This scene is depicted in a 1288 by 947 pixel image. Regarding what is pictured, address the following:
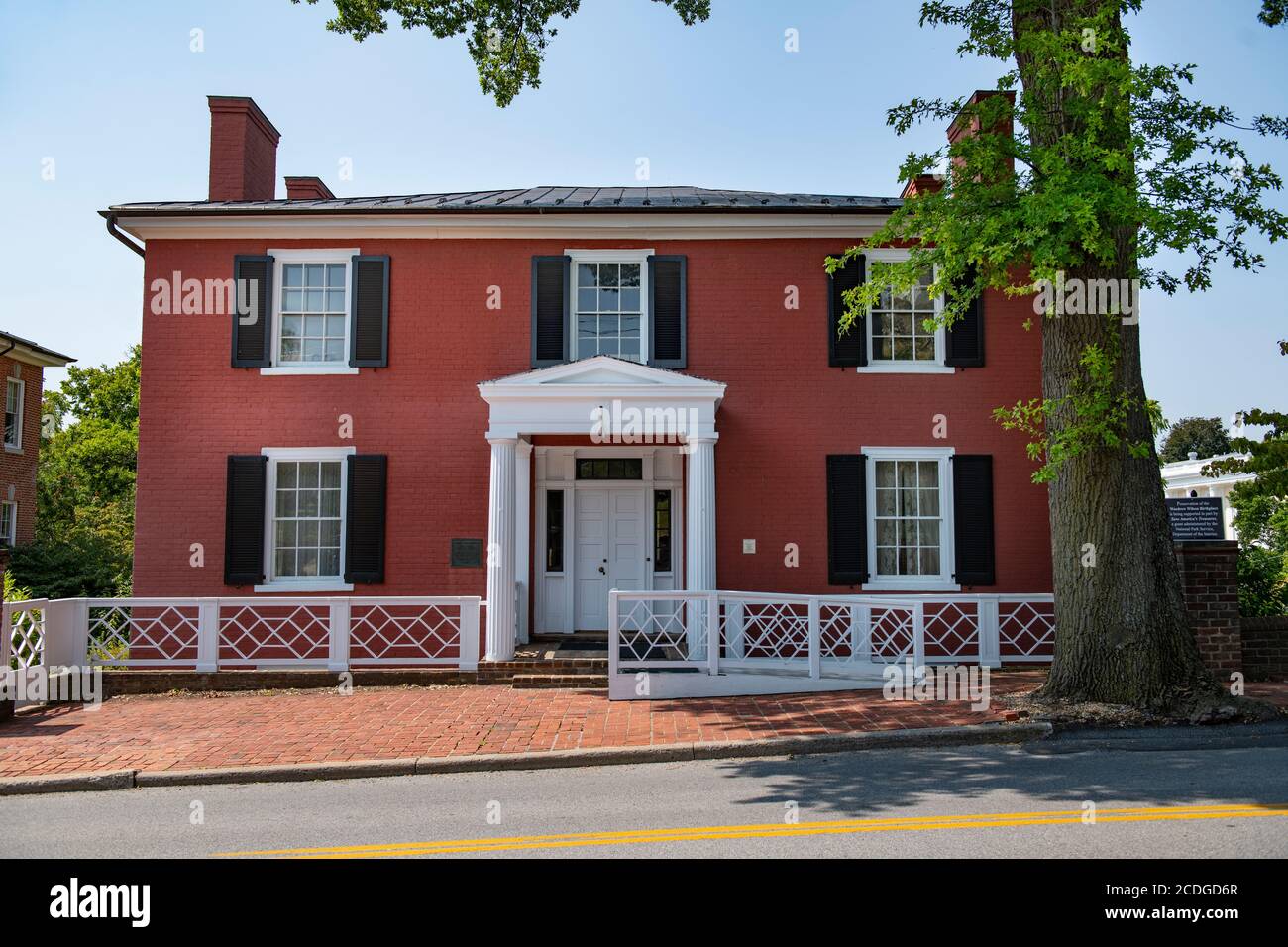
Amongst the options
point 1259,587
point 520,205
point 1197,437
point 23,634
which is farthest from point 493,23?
point 1197,437

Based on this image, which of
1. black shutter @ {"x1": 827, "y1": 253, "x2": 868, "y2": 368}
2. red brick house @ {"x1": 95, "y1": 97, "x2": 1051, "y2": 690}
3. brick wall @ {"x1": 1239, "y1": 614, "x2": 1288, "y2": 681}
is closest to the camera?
brick wall @ {"x1": 1239, "y1": 614, "x2": 1288, "y2": 681}

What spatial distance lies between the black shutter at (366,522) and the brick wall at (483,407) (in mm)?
170

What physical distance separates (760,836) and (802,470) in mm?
8221

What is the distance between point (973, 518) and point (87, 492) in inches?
1412

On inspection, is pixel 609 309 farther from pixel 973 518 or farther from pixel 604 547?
pixel 973 518

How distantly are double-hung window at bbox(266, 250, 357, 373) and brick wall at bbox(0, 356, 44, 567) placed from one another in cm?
1603

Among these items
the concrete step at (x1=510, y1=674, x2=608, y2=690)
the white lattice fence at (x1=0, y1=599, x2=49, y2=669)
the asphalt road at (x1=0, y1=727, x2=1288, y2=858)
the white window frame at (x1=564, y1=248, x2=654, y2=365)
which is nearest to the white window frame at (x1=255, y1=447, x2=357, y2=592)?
the white lattice fence at (x1=0, y1=599, x2=49, y2=669)

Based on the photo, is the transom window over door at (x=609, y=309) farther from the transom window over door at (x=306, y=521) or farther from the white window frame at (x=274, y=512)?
the transom window over door at (x=306, y=521)

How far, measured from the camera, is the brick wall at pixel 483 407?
1332 centimetres

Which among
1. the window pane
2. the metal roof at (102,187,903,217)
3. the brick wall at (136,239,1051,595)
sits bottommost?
the window pane

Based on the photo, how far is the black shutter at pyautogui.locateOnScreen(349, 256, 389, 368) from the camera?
44.1ft

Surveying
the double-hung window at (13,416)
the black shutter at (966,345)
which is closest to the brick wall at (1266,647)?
the black shutter at (966,345)

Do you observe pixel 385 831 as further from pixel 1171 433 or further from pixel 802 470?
pixel 1171 433

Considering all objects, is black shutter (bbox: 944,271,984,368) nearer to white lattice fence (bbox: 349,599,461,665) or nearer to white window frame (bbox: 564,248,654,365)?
white window frame (bbox: 564,248,654,365)
